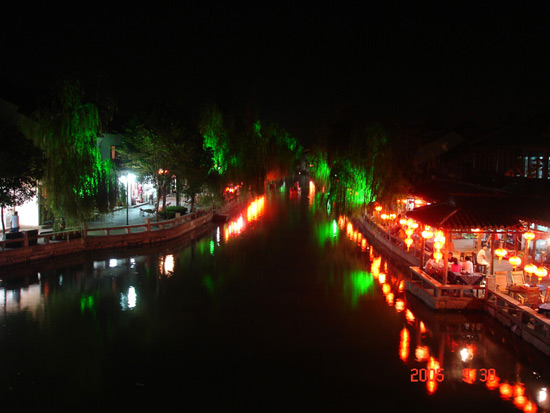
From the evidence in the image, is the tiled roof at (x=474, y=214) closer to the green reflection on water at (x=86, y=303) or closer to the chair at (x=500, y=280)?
the chair at (x=500, y=280)

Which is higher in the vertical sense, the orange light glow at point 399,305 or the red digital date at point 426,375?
the orange light glow at point 399,305

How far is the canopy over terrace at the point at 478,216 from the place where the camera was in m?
14.2

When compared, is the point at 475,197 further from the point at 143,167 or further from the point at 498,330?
the point at 143,167

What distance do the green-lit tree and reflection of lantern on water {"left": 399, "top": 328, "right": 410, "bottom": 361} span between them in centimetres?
1683

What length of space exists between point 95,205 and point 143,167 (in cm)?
774

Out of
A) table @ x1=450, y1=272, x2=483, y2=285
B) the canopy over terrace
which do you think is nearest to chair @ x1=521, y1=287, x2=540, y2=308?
table @ x1=450, y1=272, x2=483, y2=285

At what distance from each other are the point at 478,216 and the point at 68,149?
59.6 feet

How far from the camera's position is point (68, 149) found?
22.5 metres

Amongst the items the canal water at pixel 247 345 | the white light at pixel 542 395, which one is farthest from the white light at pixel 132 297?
the white light at pixel 542 395

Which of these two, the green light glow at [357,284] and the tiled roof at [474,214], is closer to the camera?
the tiled roof at [474,214]

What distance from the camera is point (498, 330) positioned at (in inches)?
498

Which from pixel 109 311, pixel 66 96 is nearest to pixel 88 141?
pixel 66 96

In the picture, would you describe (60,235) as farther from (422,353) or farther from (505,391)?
(505,391)

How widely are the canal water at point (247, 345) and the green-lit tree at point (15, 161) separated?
3.94 meters
